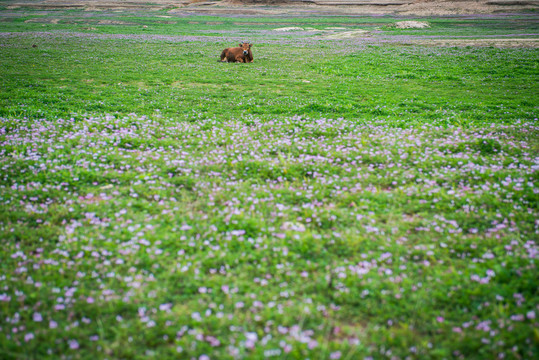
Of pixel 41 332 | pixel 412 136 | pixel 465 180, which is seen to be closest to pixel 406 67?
pixel 412 136

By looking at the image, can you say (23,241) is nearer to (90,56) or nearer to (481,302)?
(481,302)

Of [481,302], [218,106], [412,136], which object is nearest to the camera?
[481,302]

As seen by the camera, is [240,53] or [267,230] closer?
[267,230]

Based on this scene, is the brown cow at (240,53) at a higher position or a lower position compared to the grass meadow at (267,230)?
higher

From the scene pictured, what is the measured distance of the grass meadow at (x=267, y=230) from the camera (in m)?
4.03

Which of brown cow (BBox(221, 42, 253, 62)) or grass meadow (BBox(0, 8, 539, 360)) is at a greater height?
brown cow (BBox(221, 42, 253, 62))

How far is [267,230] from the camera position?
6008 millimetres

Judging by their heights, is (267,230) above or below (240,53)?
below

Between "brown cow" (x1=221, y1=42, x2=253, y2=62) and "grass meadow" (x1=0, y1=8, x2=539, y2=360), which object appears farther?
"brown cow" (x1=221, y1=42, x2=253, y2=62)

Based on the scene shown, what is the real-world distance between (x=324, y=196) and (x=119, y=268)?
431 cm

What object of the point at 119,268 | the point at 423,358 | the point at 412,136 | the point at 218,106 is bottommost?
the point at 423,358

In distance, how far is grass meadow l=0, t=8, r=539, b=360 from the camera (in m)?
4.03

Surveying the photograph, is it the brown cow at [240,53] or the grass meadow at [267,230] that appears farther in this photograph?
the brown cow at [240,53]

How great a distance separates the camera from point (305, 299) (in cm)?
453
